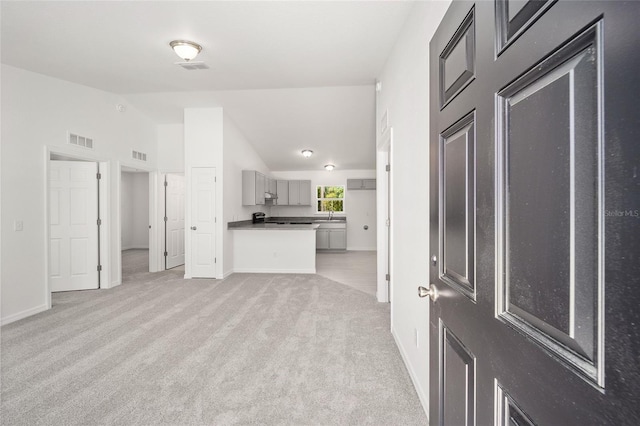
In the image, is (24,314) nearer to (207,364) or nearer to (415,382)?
(207,364)

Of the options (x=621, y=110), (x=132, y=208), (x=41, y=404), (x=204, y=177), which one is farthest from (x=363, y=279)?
(x=132, y=208)

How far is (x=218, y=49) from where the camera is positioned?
130 inches

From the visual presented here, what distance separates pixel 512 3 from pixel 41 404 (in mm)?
3097

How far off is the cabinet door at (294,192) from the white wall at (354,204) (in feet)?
1.57

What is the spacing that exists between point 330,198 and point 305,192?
90cm

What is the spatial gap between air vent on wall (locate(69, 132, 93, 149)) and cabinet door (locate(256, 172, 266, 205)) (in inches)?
120

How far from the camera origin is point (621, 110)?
1.29 ft

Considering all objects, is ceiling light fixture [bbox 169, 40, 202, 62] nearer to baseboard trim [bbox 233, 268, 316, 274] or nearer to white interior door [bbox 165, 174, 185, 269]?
white interior door [bbox 165, 174, 185, 269]

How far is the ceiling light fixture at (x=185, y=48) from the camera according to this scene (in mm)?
3077

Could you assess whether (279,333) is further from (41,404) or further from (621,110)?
(621,110)

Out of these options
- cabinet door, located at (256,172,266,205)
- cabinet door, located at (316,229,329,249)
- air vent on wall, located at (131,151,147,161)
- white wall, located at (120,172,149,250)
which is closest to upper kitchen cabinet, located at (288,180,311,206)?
cabinet door, located at (316,229,329,249)

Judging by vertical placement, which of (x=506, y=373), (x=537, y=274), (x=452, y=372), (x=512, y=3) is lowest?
(x=452, y=372)

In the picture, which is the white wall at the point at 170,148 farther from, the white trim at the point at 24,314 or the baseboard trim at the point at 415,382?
the baseboard trim at the point at 415,382

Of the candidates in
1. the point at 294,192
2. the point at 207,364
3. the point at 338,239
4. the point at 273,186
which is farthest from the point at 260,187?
the point at 207,364
